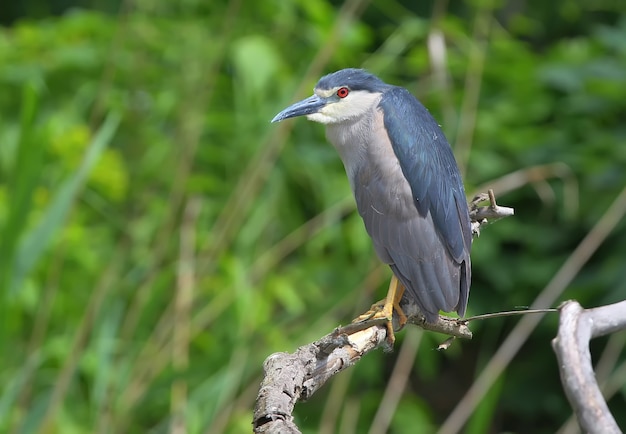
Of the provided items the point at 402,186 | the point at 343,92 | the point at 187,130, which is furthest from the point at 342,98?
the point at 187,130

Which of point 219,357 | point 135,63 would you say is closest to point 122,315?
point 219,357

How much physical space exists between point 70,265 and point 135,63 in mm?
789

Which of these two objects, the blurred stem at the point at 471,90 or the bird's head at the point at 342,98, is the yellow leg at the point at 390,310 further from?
the blurred stem at the point at 471,90

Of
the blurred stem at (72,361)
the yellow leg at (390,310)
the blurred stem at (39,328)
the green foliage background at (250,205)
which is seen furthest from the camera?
the green foliage background at (250,205)

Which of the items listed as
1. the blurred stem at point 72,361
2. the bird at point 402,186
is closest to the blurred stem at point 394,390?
the bird at point 402,186

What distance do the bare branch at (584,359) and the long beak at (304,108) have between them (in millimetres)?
1300

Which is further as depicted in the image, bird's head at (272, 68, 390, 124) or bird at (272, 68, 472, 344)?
bird's head at (272, 68, 390, 124)

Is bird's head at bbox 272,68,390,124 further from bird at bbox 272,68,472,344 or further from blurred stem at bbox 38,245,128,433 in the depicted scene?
blurred stem at bbox 38,245,128,433

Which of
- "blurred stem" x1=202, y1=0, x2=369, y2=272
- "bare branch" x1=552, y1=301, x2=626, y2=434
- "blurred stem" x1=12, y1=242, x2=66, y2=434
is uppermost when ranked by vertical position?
"blurred stem" x1=202, y1=0, x2=369, y2=272

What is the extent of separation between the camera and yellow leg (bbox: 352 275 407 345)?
1794 millimetres

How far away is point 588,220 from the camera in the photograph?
3.40m

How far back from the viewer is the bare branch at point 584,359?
819 millimetres

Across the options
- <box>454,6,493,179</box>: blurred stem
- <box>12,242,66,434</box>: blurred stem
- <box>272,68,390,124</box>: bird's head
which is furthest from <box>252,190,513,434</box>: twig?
<box>12,242,66,434</box>: blurred stem

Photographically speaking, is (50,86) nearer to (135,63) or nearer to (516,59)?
(135,63)
